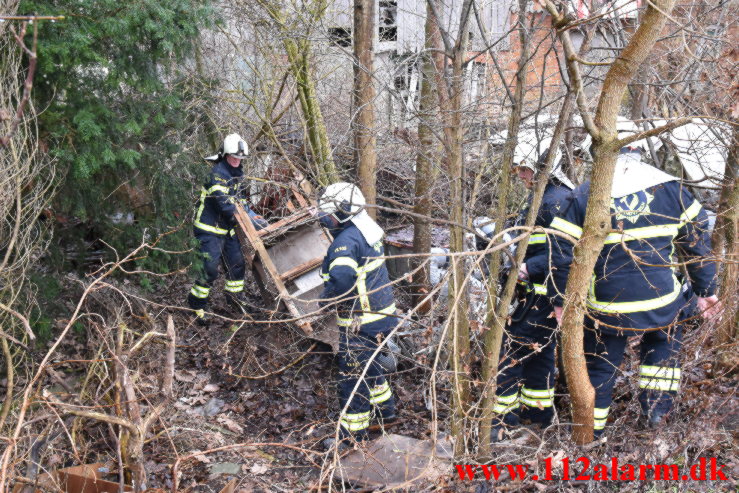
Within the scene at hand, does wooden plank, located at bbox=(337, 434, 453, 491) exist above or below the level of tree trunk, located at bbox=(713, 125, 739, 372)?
below

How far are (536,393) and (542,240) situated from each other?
1.24 m

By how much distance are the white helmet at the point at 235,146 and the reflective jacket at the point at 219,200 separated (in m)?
0.21

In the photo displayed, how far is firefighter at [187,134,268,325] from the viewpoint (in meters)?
7.23

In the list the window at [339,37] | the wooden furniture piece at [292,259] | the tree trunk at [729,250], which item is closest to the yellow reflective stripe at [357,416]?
the wooden furniture piece at [292,259]

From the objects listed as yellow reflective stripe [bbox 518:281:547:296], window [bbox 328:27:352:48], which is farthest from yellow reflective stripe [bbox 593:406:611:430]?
window [bbox 328:27:352:48]

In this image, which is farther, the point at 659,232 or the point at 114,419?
the point at 659,232

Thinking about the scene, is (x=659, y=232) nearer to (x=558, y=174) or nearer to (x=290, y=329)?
(x=558, y=174)

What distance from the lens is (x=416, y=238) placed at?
6.98m

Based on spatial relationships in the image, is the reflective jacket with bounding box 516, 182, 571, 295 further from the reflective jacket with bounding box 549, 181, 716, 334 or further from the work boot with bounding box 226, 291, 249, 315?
the work boot with bounding box 226, 291, 249, 315

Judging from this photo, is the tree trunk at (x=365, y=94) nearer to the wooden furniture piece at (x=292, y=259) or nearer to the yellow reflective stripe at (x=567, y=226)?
the wooden furniture piece at (x=292, y=259)

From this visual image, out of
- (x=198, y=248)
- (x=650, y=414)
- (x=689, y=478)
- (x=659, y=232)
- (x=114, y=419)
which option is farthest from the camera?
(x=198, y=248)

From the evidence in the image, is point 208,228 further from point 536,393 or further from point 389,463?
point 536,393

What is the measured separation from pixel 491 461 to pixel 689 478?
117 centimetres

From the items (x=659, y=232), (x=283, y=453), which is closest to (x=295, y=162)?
(x=283, y=453)
